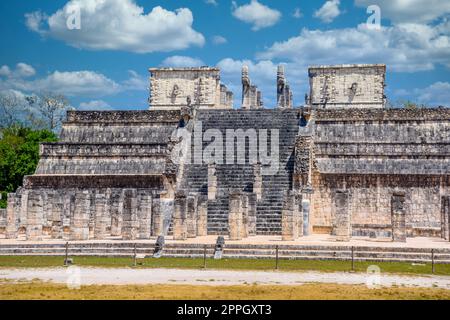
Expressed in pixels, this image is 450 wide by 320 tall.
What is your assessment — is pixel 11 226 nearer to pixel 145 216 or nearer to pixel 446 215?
pixel 145 216

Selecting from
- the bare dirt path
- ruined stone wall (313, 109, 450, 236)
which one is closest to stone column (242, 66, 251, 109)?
ruined stone wall (313, 109, 450, 236)

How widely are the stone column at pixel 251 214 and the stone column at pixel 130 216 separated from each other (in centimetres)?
390

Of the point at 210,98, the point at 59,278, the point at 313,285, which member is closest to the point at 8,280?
the point at 59,278

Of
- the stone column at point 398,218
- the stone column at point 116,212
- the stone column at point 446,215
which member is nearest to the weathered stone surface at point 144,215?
the stone column at point 116,212

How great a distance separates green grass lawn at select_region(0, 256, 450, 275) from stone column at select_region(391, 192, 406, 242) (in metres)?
3.81

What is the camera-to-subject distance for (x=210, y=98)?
39.4 meters

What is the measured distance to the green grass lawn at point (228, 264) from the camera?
16869mm

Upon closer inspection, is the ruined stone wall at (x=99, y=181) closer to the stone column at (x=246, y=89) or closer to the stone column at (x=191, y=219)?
the stone column at (x=191, y=219)

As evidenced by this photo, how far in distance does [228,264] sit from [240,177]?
344 inches

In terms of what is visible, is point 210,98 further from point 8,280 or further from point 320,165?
point 8,280

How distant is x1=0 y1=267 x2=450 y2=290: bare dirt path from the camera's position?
14.2 metres

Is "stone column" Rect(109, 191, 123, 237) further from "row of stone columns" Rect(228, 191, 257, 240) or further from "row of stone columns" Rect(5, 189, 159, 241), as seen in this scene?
A: "row of stone columns" Rect(228, 191, 257, 240)

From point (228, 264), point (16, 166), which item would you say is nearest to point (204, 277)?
point (228, 264)

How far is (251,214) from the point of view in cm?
2372
